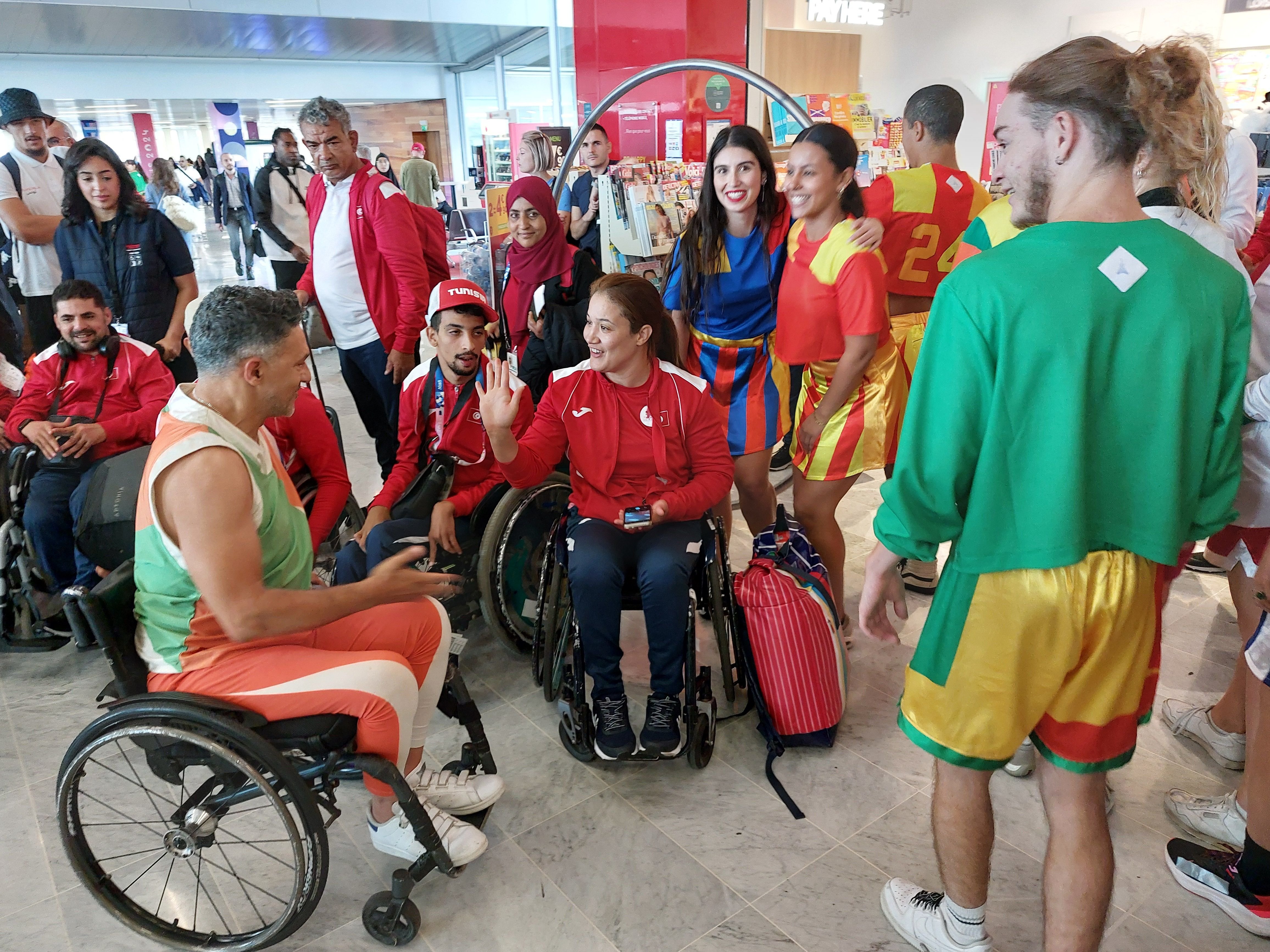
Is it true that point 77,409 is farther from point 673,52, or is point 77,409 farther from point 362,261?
point 673,52

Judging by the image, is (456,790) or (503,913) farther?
(456,790)

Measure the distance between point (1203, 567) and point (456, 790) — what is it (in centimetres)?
298

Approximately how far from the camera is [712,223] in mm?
2592

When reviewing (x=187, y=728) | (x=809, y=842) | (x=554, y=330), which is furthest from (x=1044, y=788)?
(x=554, y=330)

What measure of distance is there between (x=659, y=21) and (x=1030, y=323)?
579 cm

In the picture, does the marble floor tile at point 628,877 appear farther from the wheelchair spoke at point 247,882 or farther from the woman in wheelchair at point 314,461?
the woman in wheelchair at point 314,461

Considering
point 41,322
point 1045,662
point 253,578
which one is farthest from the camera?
point 41,322

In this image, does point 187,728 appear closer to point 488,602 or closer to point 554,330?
point 488,602

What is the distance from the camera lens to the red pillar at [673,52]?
5.85m

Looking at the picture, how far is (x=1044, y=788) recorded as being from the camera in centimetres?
139

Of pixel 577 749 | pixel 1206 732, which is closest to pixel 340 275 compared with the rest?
pixel 577 749

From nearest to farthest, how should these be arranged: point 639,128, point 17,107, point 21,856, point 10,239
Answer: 1. point 21,856
2. point 17,107
3. point 10,239
4. point 639,128

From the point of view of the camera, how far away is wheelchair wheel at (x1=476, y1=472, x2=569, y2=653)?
2.38 m

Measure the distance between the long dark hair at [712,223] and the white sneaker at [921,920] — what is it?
5.61 feet
